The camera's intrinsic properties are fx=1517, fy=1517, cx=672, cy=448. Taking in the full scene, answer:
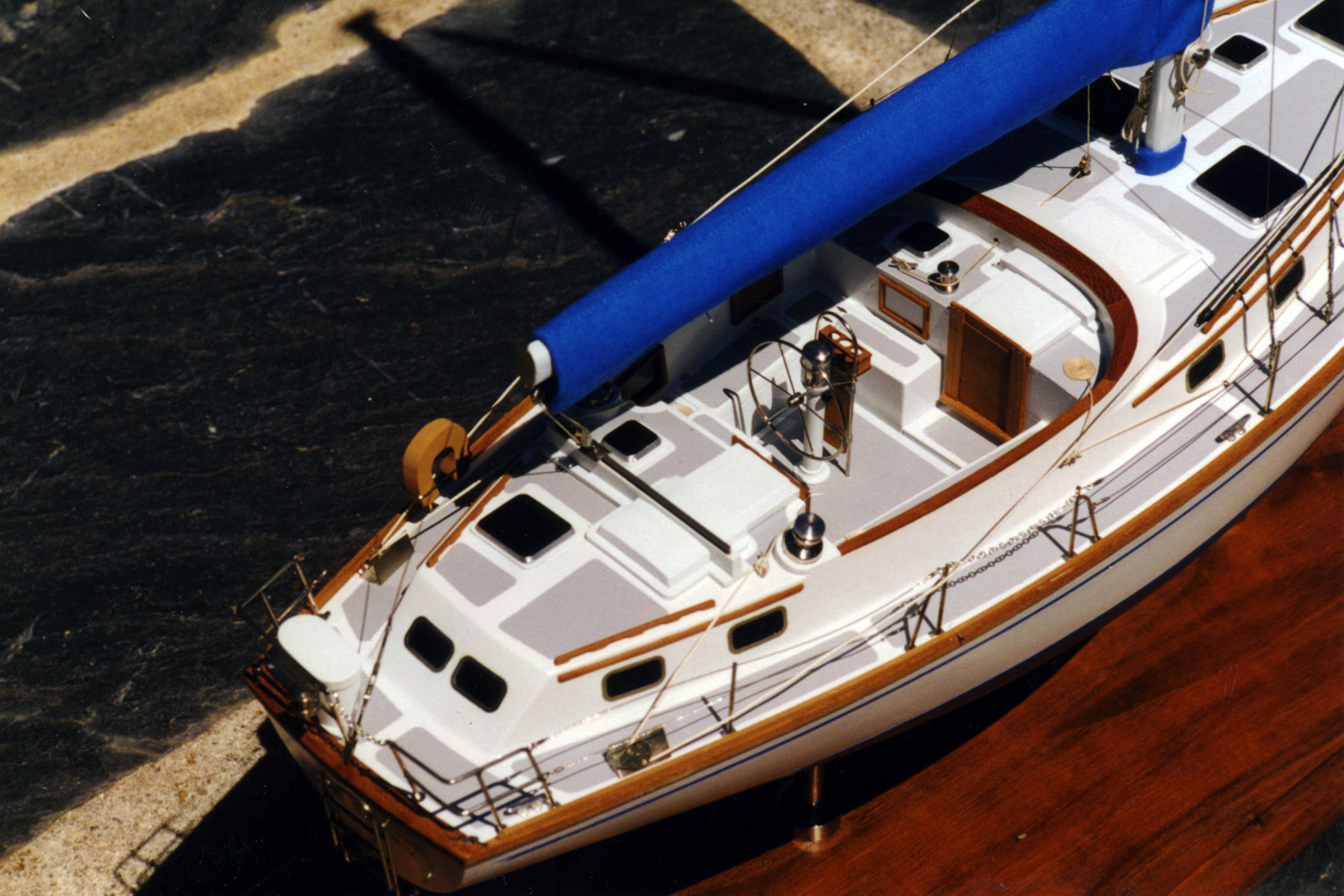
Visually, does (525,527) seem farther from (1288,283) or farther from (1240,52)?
(1240,52)

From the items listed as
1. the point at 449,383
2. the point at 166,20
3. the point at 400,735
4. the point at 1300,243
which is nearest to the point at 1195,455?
the point at 1300,243

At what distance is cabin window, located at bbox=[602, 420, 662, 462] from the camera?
379 inches

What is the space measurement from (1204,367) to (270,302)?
27.0ft

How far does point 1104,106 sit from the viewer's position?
11203 millimetres

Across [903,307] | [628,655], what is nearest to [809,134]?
[903,307]

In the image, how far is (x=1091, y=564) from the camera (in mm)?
9016

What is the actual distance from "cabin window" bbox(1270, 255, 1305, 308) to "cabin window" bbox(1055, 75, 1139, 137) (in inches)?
65.7

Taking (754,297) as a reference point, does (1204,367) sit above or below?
below

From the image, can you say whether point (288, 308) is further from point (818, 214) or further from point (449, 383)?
point (818, 214)

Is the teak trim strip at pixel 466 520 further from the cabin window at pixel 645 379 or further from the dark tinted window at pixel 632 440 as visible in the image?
the cabin window at pixel 645 379

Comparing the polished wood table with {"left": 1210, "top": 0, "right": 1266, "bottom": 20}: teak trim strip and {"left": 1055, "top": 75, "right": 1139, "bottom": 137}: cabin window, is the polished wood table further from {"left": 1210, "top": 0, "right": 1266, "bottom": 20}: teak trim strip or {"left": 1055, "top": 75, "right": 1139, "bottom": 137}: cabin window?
→ {"left": 1210, "top": 0, "right": 1266, "bottom": 20}: teak trim strip

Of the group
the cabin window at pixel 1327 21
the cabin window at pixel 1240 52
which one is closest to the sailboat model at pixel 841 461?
the cabin window at pixel 1240 52

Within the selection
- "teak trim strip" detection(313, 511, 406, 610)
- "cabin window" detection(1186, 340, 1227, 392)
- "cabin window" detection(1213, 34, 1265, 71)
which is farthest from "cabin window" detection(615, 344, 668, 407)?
"cabin window" detection(1213, 34, 1265, 71)

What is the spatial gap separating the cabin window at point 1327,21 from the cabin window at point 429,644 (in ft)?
26.3
